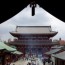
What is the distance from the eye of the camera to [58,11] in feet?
18.9

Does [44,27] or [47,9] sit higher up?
[44,27]

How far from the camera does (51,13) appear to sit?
577 cm

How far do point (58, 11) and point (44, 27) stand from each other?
49.7 m

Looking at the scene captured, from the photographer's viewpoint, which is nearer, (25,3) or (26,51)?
(25,3)

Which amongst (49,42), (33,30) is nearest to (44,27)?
(33,30)

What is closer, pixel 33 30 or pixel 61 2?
pixel 61 2

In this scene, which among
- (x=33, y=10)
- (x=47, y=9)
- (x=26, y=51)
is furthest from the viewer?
(x=26, y=51)

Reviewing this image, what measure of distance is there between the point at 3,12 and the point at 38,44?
43.5 m

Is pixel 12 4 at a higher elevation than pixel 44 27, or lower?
lower

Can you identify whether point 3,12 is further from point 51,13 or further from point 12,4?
point 51,13

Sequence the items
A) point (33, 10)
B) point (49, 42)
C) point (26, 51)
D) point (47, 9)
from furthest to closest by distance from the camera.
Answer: point (26, 51) → point (49, 42) → point (47, 9) → point (33, 10)

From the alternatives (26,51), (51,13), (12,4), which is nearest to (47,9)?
(51,13)

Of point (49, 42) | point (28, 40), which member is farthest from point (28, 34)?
point (49, 42)

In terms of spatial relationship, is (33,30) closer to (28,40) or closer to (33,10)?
(28,40)
